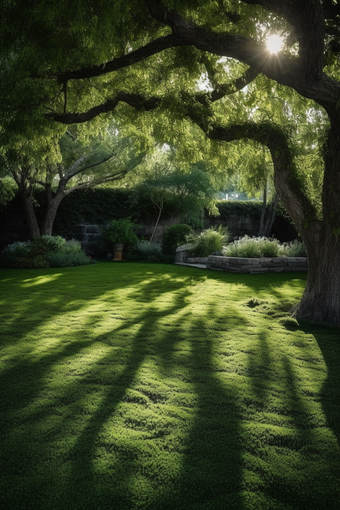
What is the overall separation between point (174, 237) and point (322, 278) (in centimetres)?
965

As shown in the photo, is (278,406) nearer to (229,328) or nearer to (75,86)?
(229,328)

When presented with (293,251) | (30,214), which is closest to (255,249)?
(293,251)

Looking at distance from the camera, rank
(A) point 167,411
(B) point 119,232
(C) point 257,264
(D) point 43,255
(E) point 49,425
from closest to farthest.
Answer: (E) point 49,425, (A) point 167,411, (C) point 257,264, (D) point 43,255, (B) point 119,232

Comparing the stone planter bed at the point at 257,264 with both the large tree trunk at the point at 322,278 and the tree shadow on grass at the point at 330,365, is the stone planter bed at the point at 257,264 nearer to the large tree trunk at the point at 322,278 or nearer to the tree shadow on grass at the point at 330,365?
the large tree trunk at the point at 322,278

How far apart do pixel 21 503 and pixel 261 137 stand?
551cm

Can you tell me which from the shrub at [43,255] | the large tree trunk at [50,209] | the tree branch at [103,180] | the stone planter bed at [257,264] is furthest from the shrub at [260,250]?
the large tree trunk at [50,209]

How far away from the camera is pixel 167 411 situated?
2654mm

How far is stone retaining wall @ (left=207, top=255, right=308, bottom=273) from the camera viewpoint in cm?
1080

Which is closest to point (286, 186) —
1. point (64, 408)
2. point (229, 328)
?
point (229, 328)

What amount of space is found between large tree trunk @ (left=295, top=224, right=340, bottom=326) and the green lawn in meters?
0.33

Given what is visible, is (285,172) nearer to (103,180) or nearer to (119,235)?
(119,235)

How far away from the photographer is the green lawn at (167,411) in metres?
1.87

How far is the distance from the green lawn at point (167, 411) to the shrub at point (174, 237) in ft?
30.1

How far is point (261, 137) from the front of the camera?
5840 millimetres
